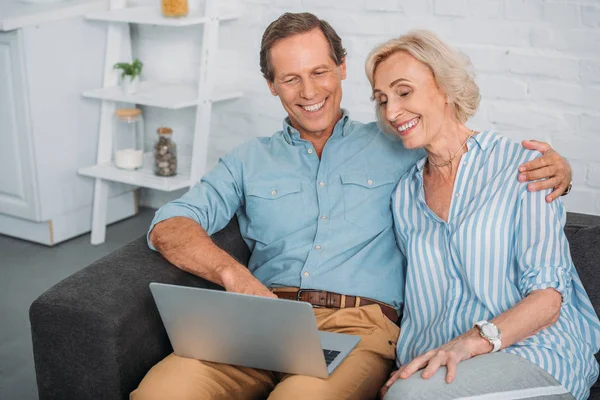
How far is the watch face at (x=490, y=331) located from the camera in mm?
1657

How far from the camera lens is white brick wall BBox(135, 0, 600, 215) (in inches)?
110

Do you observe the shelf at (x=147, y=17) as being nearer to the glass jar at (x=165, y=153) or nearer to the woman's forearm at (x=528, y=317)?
the glass jar at (x=165, y=153)

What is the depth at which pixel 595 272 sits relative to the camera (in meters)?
1.93

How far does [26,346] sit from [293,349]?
1.45 m

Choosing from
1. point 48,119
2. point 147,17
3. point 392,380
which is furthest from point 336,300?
point 48,119

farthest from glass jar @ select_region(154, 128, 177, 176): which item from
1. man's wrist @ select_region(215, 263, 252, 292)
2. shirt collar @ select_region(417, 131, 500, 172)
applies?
shirt collar @ select_region(417, 131, 500, 172)

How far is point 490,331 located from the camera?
1.66 meters

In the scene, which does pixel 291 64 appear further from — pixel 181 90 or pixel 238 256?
pixel 181 90

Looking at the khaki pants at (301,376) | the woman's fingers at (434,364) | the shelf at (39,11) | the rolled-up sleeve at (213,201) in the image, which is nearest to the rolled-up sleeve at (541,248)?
the woman's fingers at (434,364)

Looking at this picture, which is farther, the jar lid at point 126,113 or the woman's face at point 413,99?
the jar lid at point 126,113

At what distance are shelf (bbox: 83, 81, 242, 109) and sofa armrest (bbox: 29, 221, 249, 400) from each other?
1.54 meters

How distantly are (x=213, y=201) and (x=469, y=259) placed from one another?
69 centimetres

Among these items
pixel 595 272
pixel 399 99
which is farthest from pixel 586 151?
pixel 399 99

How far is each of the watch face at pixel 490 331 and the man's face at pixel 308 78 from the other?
2.33ft
